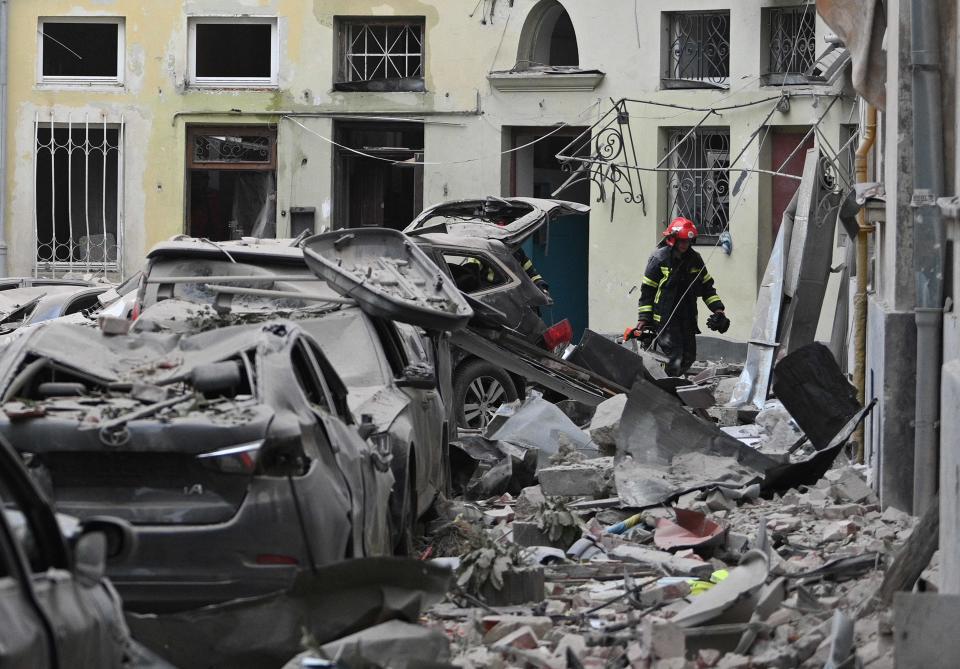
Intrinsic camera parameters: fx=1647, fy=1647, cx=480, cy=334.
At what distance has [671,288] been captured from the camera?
692 inches

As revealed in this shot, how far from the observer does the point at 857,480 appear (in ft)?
35.4

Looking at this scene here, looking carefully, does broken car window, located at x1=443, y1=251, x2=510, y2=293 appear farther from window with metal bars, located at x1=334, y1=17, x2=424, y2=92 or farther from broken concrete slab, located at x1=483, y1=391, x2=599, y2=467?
window with metal bars, located at x1=334, y1=17, x2=424, y2=92

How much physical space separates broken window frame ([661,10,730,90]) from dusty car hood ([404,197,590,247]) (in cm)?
542

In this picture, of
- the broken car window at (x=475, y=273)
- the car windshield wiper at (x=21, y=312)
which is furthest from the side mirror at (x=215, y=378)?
the car windshield wiper at (x=21, y=312)

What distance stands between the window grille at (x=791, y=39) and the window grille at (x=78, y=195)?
34.3ft

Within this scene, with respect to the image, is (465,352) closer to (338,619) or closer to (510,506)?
(510,506)

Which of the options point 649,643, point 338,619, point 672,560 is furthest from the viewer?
point 672,560

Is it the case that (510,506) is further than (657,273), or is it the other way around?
(657,273)

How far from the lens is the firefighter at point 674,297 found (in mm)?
17469

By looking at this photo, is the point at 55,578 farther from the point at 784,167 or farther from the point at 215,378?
the point at 784,167

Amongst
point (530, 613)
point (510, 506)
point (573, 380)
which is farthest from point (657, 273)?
point (530, 613)

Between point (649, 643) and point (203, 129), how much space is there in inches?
804

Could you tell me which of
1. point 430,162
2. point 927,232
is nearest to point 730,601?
point 927,232

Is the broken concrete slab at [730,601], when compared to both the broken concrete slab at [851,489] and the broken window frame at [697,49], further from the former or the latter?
the broken window frame at [697,49]
